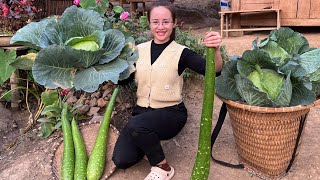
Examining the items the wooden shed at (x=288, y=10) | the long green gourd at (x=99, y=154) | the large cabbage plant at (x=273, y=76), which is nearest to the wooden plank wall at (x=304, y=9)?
the wooden shed at (x=288, y=10)

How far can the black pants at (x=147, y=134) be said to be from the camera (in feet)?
7.82

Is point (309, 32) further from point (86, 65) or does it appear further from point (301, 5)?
point (86, 65)

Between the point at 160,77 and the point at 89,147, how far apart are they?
0.90 m

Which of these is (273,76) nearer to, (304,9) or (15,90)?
(15,90)

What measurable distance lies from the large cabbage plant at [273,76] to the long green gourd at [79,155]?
1.11m

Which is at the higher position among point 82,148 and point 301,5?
point 301,5

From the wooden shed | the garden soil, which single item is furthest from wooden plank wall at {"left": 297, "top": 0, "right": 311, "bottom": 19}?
the garden soil

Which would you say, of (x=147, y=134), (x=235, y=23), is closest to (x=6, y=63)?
(x=147, y=134)

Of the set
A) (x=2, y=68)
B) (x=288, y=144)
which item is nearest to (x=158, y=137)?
(x=288, y=144)

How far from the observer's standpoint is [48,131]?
334 centimetres

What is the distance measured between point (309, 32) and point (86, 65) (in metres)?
4.58

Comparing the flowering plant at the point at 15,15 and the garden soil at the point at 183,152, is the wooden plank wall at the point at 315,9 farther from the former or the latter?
the flowering plant at the point at 15,15

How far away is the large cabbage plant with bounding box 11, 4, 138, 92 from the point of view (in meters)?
2.37

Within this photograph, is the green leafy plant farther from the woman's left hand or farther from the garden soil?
the woman's left hand
